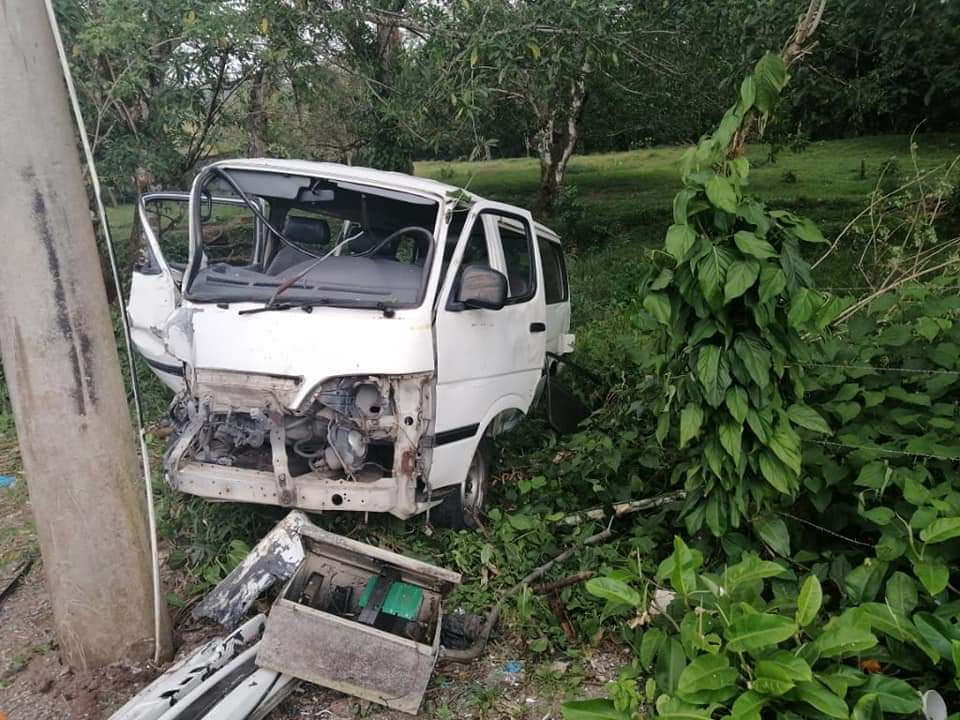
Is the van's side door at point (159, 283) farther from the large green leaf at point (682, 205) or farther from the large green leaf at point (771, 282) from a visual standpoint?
the large green leaf at point (771, 282)

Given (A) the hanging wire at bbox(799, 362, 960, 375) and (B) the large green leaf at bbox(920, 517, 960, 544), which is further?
(A) the hanging wire at bbox(799, 362, 960, 375)

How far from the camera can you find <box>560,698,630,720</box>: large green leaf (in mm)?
2793

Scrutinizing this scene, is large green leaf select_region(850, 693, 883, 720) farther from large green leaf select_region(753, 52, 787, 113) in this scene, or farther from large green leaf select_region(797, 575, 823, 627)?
large green leaf select_region(753, 52, 787, 113)

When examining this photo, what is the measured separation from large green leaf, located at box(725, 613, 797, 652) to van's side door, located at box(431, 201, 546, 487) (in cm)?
194

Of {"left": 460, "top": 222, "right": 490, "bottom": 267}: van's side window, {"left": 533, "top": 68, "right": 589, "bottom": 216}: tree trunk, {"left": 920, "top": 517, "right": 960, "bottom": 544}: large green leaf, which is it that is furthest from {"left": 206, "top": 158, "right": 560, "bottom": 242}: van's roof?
{"left": 533, "top": 68, "right": 589, "bottom": 216}: tree trunk

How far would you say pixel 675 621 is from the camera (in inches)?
131

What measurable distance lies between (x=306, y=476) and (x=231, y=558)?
76cm

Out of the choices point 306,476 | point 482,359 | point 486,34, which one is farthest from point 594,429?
point 486,34

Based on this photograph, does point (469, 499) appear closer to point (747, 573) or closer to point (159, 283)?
point (747, 573)

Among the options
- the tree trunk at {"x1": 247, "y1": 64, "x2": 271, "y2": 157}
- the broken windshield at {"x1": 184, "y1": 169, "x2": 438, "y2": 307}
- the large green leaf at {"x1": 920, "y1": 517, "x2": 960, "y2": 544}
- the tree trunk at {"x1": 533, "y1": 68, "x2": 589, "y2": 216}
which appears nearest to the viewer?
the large green leaf at {"x1": 920, "y1": 517, "x2": 960, "y2": 544}

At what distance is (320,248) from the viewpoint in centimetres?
553

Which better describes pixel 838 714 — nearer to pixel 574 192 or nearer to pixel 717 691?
pixel 717 691

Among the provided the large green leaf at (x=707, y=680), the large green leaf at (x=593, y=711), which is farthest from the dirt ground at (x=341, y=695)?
the large green leaf at (x=707, y=680)

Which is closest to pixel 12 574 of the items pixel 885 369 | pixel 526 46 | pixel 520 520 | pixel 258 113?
pixel 520 520
